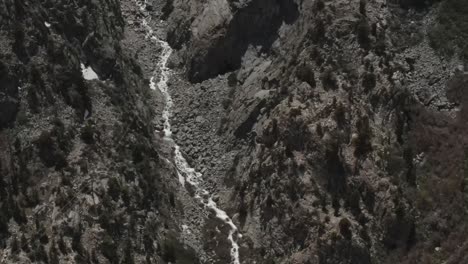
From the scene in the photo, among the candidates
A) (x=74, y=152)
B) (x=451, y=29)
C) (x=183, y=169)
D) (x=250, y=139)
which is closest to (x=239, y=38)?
(x=250, y=139)

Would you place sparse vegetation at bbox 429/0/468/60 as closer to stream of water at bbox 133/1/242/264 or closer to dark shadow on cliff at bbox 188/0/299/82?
dark shadow on cliff at bbox 188/0/299/82

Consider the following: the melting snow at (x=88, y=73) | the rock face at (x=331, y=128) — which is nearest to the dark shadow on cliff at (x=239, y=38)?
the rock face at (x=331, y=128)

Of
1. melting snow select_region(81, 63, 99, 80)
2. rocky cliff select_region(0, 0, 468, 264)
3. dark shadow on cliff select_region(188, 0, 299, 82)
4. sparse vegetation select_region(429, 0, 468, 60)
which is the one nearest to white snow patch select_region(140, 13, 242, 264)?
rocky cliff select_region(0, 0, 468, 264)

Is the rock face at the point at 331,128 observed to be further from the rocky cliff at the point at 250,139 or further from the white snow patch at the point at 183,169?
the white snow patch at the point at 183,169

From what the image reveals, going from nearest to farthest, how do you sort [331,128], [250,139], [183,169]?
[331,128] → [250,139] → [183,169]

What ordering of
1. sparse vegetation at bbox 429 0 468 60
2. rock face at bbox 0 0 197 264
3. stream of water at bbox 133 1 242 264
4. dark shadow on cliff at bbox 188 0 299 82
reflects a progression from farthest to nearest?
dark shadow on cliff at bbox 188 0 299 82 → sparse vegetation at bbox 429 0 468 60 → stream of water at bbox 133 1 242 264 → rock face at bbox 0 0 197 264

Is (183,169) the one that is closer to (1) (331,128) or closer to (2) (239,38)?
(1) (331,128)

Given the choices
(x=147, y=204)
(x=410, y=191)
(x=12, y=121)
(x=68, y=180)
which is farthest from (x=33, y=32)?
(x=410, y=191)
